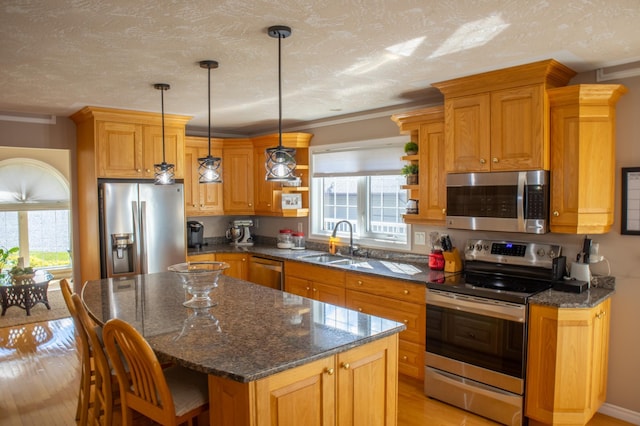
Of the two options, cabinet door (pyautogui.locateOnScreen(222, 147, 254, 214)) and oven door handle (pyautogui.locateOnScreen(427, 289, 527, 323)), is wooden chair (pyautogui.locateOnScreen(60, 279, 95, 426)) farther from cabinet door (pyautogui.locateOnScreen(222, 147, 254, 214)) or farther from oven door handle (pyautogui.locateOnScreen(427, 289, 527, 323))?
cabinet door (pyautogui.locateOnScreen(222, 147, 254, 214))

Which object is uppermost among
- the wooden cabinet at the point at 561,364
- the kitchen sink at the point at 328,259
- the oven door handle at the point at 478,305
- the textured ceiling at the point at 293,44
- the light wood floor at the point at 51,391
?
the textured ceiling at the point at 293,44

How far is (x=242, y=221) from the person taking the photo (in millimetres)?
6023

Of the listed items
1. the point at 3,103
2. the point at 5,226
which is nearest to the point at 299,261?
the point at 3,103

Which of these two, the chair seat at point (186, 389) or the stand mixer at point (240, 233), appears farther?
the stand mixer at point (240, 233)

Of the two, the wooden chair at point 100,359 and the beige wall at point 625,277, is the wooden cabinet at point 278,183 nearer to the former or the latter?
the beige wall at point 625,277

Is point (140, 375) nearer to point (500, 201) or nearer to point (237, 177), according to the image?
point (500, 201)

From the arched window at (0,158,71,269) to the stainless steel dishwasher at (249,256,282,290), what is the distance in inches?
183

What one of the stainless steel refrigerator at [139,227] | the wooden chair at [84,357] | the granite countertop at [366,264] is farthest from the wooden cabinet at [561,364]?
the stainless steel refrigerator at [139,227]

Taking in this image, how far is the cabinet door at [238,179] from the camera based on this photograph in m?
5.79

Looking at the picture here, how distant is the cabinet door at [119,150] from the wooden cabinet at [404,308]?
264cm

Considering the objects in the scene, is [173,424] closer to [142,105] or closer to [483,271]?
[483,271]

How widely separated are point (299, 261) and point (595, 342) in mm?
2600

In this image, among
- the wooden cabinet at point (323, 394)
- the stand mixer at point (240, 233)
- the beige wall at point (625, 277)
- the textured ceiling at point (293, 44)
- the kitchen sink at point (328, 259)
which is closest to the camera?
the wooden cabinet at point (323, 394)

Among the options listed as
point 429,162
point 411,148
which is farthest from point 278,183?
point 429,162
